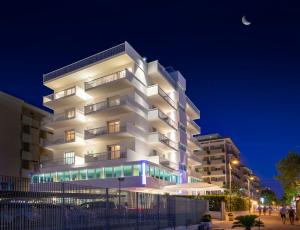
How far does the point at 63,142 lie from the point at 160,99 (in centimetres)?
1470

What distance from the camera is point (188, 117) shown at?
75.0 m

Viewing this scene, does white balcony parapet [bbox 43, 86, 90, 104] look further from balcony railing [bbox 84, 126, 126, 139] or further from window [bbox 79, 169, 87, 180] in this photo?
window [bbox 79, 169, 87, 180]

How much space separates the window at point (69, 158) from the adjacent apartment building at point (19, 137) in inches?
242

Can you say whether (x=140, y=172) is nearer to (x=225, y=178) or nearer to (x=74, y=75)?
(x=74, y=75)

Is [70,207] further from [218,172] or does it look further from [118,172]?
[218,172]

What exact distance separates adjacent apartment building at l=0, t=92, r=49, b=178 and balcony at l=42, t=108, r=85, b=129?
21.1ft

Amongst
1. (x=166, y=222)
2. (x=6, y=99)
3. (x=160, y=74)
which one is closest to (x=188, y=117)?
(x=160, y=74)

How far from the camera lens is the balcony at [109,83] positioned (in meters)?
53.3

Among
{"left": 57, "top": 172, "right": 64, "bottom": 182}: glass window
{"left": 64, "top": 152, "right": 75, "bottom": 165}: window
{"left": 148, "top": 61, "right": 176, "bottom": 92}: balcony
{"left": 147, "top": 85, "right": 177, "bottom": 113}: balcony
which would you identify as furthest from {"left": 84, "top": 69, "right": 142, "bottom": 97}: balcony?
{"left": 57, "top": 172, "right": 64, "bottom": 182}: glass window

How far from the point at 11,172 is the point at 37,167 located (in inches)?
206

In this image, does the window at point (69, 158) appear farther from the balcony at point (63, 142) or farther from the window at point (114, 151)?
the window at point (114, 151)

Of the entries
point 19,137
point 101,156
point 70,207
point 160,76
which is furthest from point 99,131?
point 70,207

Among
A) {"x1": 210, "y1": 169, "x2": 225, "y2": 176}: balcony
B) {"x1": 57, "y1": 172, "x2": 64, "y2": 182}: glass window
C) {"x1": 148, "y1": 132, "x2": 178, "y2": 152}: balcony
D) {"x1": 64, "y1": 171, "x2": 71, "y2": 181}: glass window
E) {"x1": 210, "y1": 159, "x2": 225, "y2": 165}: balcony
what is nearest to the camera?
{"x1": 148, "y1": 132, "x2": 178, "y2": 152}: balcony

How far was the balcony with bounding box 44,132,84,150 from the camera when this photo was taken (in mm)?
57713
